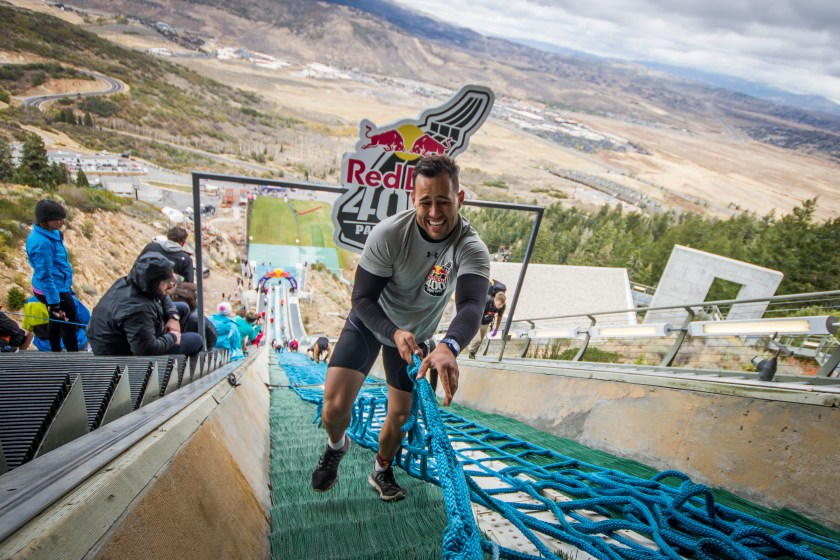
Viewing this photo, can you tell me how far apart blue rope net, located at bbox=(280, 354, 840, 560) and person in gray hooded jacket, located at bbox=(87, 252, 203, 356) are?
2.04 metres

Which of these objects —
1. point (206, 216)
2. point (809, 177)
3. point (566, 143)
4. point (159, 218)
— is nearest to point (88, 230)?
point (159, 218)

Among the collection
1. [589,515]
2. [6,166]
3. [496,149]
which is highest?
[589,515]

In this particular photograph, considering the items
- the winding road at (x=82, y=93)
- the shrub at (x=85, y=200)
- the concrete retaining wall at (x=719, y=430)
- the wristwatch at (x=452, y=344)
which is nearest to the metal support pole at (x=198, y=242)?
the wristwatch at (x=452, y=344)

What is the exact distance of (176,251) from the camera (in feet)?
15.1

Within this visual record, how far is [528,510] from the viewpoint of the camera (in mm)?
2160

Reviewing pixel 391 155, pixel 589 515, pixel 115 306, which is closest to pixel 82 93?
pixel 391 155

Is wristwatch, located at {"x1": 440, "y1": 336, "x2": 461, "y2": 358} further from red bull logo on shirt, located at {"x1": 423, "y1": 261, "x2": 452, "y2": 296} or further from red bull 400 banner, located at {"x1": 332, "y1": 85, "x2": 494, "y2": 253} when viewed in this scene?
red bull 400 banner, located at {"x1": 332, "y1": 85, "x2": 494, "y2": 253}

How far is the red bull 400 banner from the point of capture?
4500 millimetres

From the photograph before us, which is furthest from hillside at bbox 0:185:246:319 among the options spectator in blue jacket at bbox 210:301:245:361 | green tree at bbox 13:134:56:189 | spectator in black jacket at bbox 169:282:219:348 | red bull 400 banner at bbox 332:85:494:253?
red bull 400 banner at bbox 332:85:494:253

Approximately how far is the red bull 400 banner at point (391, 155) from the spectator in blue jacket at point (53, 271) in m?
2.88

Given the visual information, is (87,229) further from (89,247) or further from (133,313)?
(133,313)

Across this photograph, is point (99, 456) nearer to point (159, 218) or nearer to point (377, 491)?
point (377, 491)

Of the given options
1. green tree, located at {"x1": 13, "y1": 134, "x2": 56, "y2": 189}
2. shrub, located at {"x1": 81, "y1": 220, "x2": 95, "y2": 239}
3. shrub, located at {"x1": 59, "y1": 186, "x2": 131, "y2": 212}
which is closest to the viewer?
shrub, located at {"x1": 81, "y1": 220, "x2": 95, "y2": 239}

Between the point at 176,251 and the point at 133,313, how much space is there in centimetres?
182
